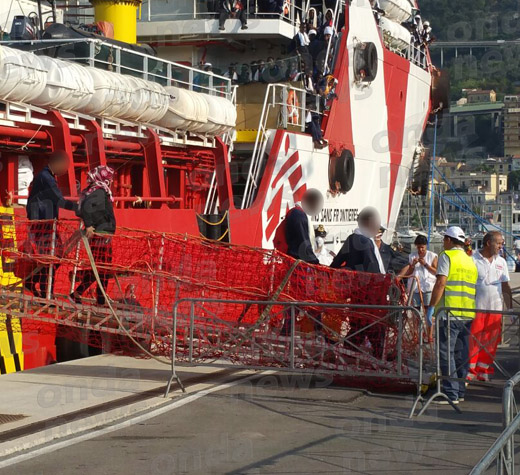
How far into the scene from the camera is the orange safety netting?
32.8 ft

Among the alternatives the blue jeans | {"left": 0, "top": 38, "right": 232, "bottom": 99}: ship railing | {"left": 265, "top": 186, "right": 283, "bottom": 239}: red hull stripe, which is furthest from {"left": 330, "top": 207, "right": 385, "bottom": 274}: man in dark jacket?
{"left": 265, "top": 186, "right": 283, "bottom": 239}: red hull stripe

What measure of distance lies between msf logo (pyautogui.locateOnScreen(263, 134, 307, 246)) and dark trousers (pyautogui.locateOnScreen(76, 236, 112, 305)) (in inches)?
301

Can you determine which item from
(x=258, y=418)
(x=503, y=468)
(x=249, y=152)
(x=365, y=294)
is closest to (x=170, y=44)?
(x=249, y=152)

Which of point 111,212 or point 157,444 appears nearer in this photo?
point 157,444

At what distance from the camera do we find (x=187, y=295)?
10.9 metres

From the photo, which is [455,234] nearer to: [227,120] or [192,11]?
[227,120]

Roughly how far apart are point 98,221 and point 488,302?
4.31 meters

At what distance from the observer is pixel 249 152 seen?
1956 cm

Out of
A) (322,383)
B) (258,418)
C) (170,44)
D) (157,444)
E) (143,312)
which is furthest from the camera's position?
(170,44)

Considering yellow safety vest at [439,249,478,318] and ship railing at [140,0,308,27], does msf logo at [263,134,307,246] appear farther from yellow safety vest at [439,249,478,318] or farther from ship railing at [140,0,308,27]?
yellow safety vest at [439,249,478,318]

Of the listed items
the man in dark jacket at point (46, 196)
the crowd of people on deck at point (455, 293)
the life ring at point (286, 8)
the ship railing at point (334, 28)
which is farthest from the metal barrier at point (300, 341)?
the life ring at point (286, 8)

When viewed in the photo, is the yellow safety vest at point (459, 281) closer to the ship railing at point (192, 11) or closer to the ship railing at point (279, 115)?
the ship railing at point (279, 115)

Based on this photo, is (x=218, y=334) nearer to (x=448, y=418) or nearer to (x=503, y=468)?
(x=448, y=418)

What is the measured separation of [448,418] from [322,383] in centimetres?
177
